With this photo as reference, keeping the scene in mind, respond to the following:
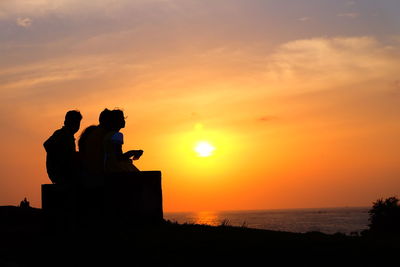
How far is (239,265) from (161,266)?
1112 millimetres

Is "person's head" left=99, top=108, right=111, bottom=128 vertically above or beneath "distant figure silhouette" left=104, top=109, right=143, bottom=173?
above

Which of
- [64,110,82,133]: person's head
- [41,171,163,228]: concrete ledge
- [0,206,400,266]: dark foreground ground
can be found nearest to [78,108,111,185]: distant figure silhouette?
[41,171,163,228]: concrete ledge

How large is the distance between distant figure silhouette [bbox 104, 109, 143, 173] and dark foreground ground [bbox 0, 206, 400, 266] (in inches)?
51.5

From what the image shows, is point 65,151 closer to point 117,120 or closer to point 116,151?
point 116,151

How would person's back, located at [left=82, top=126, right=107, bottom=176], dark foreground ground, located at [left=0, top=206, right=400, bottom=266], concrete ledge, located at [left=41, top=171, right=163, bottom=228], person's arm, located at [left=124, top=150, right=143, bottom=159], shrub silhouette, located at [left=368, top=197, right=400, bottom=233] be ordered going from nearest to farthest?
1. dark foreground ground, located at [left=0, top=206, right=400, bottom=266]
2. person's back, located at [left=82, top=126, right=107, bottom=176]
3. concrete ledge, located at [left=41, top=171, right=163, bottom=228]
4. person's arm, located at [left=124, top=150, right=143, bottom=159]
5. shrub silhouette, located at [left=368, top=197, right=400, bottom=233]

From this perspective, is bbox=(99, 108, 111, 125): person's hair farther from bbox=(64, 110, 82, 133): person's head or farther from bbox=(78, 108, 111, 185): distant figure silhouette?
bbox=(64, 110, 82, 133): person's head

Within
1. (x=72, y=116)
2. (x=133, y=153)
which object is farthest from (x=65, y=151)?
(x=133, y=153)

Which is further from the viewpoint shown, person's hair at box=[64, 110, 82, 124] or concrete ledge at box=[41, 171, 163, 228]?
person's hair at box=[64, 110, 82, 124]

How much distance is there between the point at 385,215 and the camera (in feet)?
168

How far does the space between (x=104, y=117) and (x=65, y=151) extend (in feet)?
3.51

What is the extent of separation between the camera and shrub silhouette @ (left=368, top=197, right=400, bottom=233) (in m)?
50.2

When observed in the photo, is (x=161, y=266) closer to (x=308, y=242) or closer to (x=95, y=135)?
(x=308, y=242)

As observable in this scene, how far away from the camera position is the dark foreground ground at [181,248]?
30.1 ft

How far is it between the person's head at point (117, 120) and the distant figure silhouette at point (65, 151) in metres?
0.76
